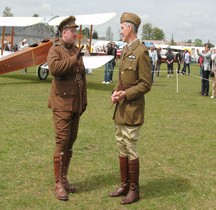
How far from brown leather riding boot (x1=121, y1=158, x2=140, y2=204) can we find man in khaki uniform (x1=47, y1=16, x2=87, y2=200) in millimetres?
706

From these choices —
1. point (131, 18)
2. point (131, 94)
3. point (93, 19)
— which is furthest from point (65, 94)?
point (93, 19)

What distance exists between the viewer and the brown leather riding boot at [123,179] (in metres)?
4.41

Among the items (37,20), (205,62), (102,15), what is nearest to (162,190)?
(205,62)

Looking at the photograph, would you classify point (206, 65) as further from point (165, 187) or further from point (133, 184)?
point (133, 184)

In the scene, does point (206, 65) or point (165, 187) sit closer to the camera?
point (165, 187)

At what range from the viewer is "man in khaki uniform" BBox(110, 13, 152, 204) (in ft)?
13.5

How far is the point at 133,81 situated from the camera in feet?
13.7

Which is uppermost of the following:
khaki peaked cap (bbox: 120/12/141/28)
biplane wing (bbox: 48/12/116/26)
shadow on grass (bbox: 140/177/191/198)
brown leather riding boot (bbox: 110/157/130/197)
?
biplane wing (bbox: 48/12/116/26)

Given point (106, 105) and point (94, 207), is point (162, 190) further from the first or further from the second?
point (106, 105)

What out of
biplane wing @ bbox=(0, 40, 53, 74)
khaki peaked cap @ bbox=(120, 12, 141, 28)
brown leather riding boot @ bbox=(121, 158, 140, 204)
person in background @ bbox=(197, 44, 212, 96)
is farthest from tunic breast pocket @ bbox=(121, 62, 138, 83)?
biplane wing @ bbox=(0, 40, 53, 74)

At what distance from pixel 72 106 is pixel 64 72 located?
1.36 feet

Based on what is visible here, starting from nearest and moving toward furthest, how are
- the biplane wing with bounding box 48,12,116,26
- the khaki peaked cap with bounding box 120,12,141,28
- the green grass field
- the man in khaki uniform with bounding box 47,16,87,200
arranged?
the khaki peaked cap with bounding box 120,12,141,28, the man in khaki uniform with bounding box 47,16,87,200, the green grass field, the biplane wing with bounding box 48,12,116,26

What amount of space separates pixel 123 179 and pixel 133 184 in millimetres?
189

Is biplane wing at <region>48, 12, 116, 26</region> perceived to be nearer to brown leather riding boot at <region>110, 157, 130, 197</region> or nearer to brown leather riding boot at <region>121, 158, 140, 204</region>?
brown leather riding boot at <region>110, 157, 130, 197</region>
